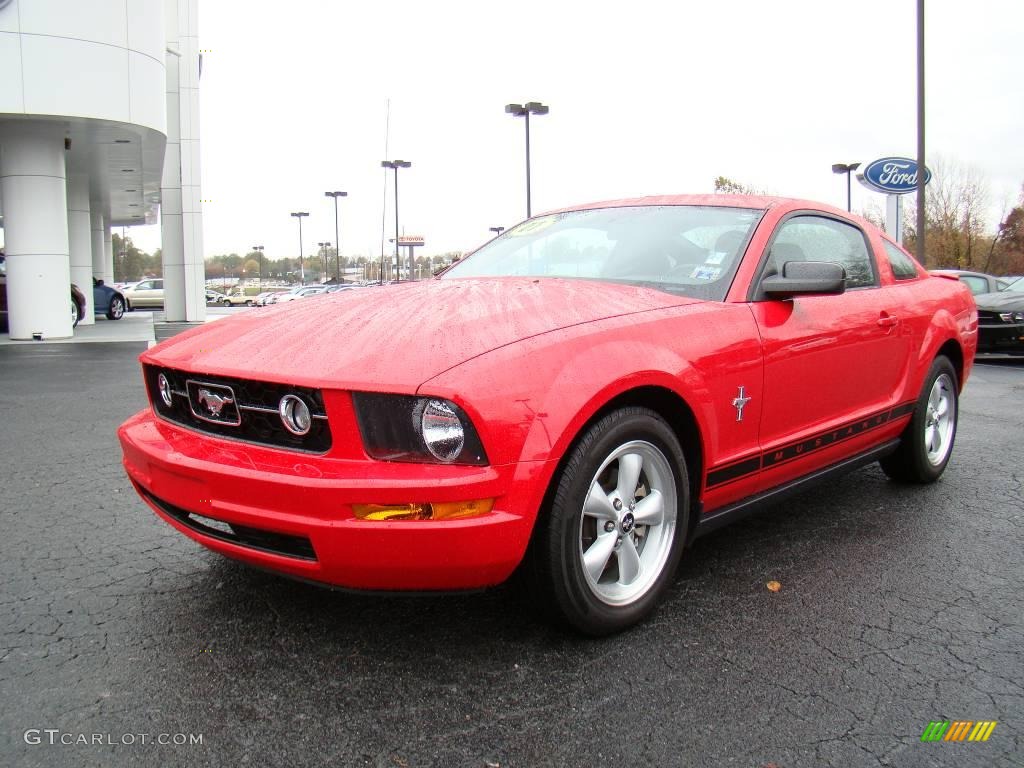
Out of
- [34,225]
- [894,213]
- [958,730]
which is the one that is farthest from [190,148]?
[958,730]

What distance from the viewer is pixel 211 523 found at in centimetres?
253

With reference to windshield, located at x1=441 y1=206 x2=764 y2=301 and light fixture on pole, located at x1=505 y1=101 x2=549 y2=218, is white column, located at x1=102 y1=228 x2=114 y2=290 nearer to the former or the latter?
light fixture on pole, located at x1=505 y1=101 x2=549 y2=218

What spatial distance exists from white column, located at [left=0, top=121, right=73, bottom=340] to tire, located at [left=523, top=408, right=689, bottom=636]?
53.6 feet

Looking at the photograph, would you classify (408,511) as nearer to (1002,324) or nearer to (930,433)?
(930,433)

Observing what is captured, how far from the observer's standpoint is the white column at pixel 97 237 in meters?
31.4

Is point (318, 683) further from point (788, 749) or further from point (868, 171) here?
point (868, 171)

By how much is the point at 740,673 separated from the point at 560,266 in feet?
6.10

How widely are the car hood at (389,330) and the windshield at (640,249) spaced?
→ 20 cm

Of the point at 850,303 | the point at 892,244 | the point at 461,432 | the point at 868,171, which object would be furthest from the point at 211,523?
the point at 868,171

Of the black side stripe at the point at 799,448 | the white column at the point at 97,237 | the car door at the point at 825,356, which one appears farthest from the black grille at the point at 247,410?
the white column at the point at 97,237

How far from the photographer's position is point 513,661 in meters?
2.55

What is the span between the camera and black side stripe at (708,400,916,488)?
3029mm

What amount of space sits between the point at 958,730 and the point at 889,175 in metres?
22.7

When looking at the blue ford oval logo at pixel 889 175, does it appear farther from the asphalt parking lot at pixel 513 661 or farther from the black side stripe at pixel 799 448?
the asphalt parking lot at pixel 513 661
